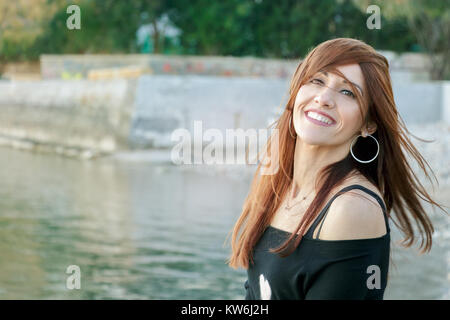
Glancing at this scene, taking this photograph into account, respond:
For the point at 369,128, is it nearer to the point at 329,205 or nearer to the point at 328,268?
the point at 329,205

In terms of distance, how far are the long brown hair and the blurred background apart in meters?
4.12

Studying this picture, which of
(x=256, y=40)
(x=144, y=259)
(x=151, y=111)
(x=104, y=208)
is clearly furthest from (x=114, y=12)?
(x=144, y=259)

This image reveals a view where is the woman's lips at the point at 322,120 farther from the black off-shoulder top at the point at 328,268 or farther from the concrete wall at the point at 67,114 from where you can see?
the concrete wall at the point at 67,114

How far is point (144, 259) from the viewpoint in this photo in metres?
7.59

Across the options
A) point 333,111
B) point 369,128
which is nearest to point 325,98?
point 333,111

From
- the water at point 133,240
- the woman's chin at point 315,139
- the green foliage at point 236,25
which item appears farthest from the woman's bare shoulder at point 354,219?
the green foliage at point 236,25

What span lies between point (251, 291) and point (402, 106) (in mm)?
21067

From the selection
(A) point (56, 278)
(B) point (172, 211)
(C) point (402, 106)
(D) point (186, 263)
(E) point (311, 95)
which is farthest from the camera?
(C) point (402, 106)

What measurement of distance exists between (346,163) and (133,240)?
21.6 feet

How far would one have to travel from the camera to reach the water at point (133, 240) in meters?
6.56

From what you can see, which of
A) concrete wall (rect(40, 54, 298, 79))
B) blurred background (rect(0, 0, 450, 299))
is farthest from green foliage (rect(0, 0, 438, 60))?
concrete wall (rect(40, 54, 298, 79))

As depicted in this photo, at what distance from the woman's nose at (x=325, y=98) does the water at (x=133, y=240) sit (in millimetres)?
2405

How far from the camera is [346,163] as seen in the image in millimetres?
2154
